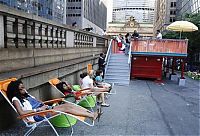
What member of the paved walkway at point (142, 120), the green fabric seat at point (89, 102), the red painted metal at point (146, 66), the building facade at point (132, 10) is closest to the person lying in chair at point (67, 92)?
the green fabric seat at point (89, 102)

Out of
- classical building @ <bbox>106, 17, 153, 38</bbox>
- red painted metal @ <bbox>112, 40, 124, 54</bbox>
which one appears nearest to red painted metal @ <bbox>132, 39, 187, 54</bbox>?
red painted metal @ <bbox>112, 40, 124, 54</bbox>

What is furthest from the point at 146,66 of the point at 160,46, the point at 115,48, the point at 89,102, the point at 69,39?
the point at 89,102

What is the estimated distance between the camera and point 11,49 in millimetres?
5875

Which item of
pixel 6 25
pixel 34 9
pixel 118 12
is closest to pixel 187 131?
pixel 6 25

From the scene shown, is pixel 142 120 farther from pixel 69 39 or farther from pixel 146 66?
pixel 146 66

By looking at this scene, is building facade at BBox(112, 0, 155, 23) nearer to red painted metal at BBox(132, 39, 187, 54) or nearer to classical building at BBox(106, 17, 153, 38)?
classical building at BBox(106, 17, 153, 38)

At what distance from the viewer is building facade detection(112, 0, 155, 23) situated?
14675 centimetres

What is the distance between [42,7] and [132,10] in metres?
87.9

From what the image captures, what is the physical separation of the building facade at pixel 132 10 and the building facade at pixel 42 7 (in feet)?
202

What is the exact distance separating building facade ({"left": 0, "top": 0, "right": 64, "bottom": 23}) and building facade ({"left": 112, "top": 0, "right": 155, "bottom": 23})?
61570 millimetres

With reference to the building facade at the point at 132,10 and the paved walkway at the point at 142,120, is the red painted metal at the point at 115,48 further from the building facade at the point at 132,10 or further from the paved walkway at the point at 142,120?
the building facade at the point at 132,10

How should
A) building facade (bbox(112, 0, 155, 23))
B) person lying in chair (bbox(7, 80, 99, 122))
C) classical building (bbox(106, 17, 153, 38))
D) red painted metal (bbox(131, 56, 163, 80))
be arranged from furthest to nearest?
building facade (bbox(112, 0, 155, 23)), classical building (bbox(106, 17, 153, 38)), red painted metal (bbox(131, 56, 163, 80)), person lying in chair (bbox(7, 80, 99, 122))

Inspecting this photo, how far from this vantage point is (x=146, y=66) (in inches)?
719

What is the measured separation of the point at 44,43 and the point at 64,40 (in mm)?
2141
